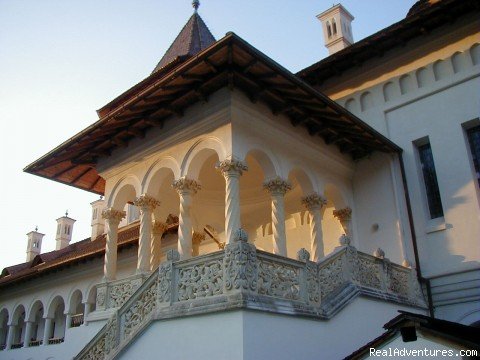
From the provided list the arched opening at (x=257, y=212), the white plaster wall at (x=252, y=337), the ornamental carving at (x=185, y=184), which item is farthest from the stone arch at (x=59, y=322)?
the white plaster wall at (x=252, y=337)

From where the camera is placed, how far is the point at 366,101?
1352 centimetres

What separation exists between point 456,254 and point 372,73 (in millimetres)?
5218

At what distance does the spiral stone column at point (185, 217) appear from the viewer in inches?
387

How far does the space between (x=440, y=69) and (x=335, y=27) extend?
11.8 m

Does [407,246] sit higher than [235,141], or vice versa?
[235,141]

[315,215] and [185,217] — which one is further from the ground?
[315,215]

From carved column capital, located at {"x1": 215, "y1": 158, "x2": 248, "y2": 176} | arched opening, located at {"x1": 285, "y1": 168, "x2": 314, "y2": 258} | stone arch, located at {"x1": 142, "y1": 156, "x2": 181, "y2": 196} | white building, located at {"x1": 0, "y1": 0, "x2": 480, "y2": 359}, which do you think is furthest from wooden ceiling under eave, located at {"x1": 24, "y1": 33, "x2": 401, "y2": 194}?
arched opening, located at {"x1": 285, "y1": 168, "x2": 314, "y2": 258}

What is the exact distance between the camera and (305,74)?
1402cm

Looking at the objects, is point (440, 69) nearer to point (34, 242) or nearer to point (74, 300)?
point (74, 300)

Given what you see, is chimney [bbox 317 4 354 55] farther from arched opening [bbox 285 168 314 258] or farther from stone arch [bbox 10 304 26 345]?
stone arch [bbox 10 304 26 345]

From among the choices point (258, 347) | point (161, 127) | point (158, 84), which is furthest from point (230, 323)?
point (161, 127)

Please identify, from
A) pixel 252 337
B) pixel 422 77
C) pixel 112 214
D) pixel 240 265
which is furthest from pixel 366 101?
pixel 252 337

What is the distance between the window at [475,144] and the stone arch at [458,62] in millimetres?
1454

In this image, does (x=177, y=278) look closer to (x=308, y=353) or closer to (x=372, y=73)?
(x=308, y=353)
